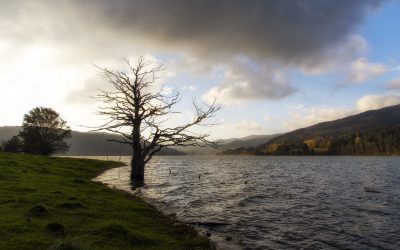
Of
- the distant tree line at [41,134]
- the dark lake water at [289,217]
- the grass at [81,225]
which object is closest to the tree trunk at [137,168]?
the dark lake water at [289,217]

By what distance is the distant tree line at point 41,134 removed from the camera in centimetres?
10100

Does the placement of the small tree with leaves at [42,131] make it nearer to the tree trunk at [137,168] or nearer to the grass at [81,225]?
the tree trunk at [137,168]

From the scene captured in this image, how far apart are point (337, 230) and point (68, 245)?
55.9ft

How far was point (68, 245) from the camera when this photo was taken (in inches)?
507

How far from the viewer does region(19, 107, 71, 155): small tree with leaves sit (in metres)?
101

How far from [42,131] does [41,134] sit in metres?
0.97

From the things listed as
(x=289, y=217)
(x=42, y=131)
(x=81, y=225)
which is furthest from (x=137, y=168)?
(x=42, y=131)

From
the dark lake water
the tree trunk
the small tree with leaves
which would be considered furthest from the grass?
the small tree with leaves

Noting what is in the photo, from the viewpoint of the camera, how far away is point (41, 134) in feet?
340

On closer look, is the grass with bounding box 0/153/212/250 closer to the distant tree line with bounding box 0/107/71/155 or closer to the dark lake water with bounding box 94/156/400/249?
the dark lake water with bounding box 94/156/400/249

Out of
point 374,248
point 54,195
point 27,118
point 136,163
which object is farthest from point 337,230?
point 27,118

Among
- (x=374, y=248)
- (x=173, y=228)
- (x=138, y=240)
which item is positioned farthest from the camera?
(x=173, y=228)

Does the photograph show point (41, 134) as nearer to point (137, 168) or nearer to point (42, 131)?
point (42, 131)

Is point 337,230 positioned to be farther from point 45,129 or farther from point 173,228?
point 45,129
